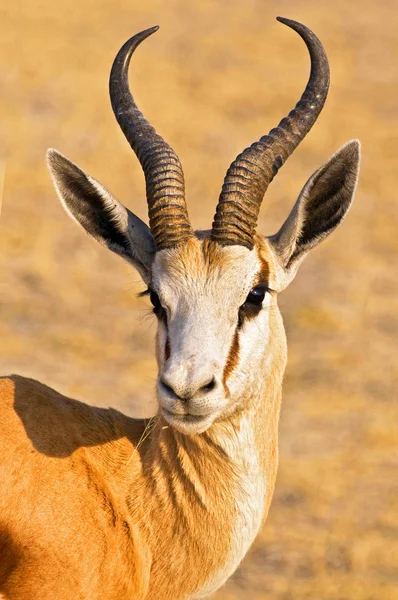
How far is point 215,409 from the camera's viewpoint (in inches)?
227

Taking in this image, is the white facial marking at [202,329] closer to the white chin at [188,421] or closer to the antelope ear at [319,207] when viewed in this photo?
the white chin at [188,421]

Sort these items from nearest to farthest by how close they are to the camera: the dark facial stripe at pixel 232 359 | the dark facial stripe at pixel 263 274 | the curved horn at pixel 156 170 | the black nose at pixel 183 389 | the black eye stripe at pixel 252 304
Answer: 1. the black nose at pixel 183 389
2. the dark facial stripe at pixel 232 359
3. the black eye stripe at pixel 252 304
4. the dark facial stripe at pixel 263 274
5. the curved horn at pixel 156 170

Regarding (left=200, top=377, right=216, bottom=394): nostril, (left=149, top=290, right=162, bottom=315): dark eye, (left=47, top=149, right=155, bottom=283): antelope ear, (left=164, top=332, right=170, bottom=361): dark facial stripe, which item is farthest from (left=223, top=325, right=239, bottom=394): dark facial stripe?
(left=47, top=149, right=155, bottom=283): antelope ear

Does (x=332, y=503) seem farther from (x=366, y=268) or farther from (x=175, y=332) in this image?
(x=366, y=268)

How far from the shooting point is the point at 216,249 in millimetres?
6320

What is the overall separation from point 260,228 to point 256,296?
11.8m

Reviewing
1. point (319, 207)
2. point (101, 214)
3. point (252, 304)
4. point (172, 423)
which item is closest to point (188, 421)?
point (172, 423)

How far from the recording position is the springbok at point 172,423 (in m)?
6.04

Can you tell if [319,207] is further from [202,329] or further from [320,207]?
[202,329]

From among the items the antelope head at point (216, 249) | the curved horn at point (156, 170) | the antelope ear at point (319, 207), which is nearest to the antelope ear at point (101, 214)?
the antelope head at point (216, 249)

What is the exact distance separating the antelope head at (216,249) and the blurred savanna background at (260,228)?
0.70 meters

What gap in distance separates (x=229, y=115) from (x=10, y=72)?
559 centimetres

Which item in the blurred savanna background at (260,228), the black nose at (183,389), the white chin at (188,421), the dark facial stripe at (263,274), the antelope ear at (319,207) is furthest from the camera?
the blurred savanna background at (260,228)

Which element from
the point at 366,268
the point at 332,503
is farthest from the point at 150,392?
the point at 366,268
